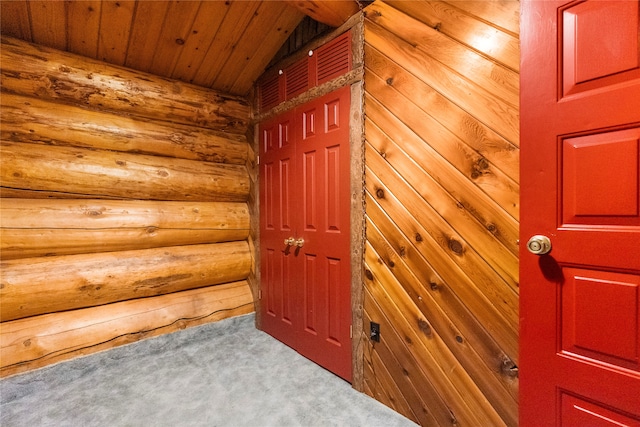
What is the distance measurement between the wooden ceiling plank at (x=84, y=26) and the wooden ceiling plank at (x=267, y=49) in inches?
42.1

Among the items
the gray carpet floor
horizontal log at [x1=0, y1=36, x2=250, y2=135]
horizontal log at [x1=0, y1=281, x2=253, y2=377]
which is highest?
horizontal log at [x1=0, y1=36, x2=250, y2=135]

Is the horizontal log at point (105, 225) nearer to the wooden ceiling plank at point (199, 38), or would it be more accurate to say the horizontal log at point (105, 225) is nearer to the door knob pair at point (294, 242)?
the door knob pair at point (294, 242)

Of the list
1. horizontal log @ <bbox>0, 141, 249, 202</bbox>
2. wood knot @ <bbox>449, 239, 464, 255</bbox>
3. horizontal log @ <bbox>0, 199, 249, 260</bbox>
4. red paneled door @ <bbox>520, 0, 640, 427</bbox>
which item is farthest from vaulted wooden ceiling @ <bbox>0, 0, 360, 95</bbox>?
wood knot @ <bbox>449, 239, 464, 255</bbox>

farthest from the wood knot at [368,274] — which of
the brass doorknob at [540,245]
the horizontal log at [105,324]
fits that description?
the horizontal log at [105,324]

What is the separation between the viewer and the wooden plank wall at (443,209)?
1280 millimetres

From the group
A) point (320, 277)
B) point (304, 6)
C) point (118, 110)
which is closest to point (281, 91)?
point (304, 6)

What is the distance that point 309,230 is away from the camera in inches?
89.7

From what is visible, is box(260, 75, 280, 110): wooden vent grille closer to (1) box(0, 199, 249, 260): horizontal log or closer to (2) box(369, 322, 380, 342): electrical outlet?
(1) box(0, 199, 249, 260): horizontal log

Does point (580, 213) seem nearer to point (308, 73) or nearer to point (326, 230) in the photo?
point (326, 230)

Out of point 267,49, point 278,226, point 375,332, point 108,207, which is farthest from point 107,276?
point 267,49

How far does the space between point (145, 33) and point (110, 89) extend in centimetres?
52

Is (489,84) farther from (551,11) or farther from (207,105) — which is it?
(207,105)

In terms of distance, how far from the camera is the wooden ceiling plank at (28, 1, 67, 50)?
1882mm

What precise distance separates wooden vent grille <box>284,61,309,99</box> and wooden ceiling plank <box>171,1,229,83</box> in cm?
63
